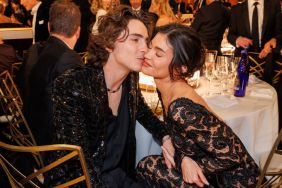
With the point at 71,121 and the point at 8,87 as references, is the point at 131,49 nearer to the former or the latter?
the point at 71,121

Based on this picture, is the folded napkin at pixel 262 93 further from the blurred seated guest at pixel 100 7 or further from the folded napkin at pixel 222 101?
the blurred seated guest at pixel 100 7

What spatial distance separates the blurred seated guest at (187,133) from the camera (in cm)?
155

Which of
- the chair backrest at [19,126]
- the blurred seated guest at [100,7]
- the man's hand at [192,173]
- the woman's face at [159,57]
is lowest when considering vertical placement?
the chair backrest at [19,126]

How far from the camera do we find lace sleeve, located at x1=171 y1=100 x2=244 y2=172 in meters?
1.54

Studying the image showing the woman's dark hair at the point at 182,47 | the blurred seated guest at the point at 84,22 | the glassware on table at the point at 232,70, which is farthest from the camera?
the blurred seated guest at the point at 84,22

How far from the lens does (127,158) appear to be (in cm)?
186

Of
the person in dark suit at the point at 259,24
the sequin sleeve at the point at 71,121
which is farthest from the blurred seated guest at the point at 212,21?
the sequin sleeve at the point at 71,121

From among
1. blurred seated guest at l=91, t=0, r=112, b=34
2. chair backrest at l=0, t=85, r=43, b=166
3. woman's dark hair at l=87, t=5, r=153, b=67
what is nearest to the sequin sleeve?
woman's dark hair at l=87, t=5, r=153, b=67

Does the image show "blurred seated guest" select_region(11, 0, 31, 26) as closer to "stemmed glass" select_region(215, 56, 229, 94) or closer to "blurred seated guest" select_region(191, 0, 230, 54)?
"blurred seated guest" select_region(191, 0, 230, 54)

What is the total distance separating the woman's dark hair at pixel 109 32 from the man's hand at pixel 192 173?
61 cm

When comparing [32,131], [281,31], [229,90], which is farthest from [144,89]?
[281,31]

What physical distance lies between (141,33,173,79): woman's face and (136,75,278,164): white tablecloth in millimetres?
449

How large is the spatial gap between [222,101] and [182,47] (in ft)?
2.82

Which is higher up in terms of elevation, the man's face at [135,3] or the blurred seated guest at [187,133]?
the man's face at [135,3]
